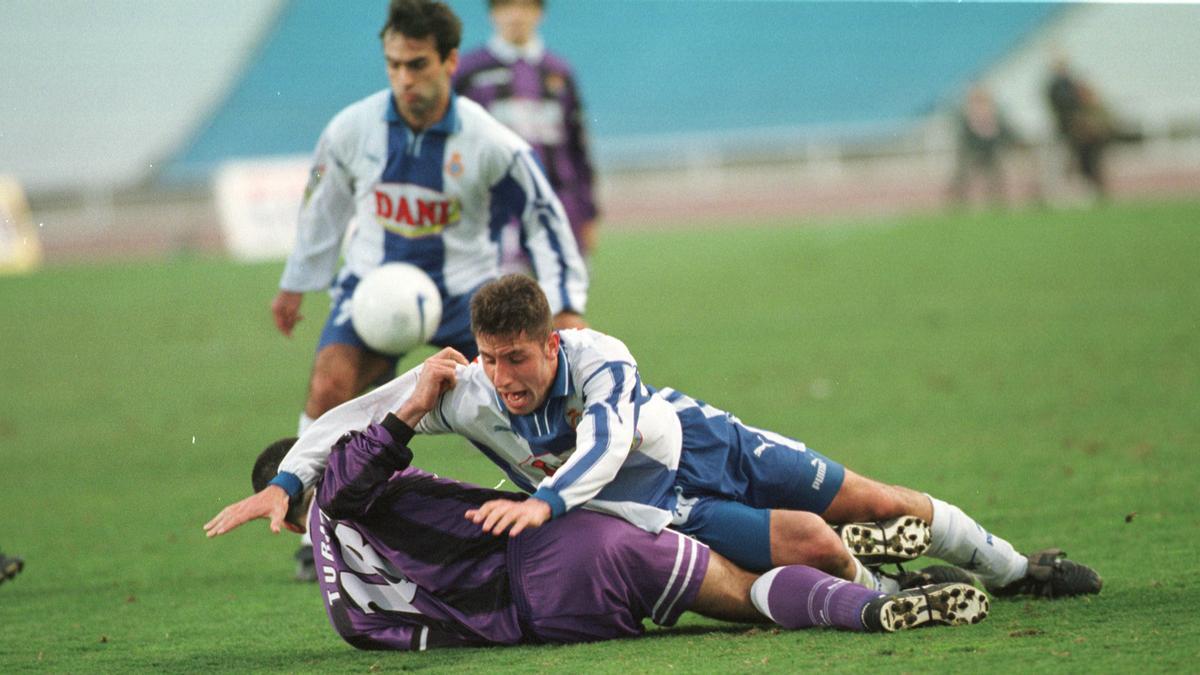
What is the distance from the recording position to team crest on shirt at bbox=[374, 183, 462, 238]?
636 cm

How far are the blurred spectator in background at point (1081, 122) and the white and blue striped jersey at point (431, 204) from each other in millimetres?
18894

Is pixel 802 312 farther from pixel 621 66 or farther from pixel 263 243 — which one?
pixel 621 66

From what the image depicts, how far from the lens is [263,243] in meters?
23.2


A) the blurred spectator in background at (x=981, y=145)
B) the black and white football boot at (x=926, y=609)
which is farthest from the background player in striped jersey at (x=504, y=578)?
the blurred spectator in background at (x=981, y=145)

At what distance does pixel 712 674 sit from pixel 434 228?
2988 millimetres

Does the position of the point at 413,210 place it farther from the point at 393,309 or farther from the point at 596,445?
the point at 596,445

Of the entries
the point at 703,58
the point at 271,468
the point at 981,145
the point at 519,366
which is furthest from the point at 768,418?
the point at 703,58

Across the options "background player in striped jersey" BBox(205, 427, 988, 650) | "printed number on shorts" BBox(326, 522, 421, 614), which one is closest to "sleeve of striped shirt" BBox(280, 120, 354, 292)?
"background player in striped jersey" BBox(205, 427, 988, 650)

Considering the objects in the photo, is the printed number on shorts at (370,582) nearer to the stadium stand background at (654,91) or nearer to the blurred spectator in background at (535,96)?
the blurred spectator in background at (535,96)

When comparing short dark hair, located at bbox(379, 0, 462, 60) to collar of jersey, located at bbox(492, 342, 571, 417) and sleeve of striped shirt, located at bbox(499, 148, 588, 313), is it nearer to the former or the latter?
sleeve of striped shirt, located at bbox(499, 148, 588, 313)

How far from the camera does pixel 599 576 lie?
443 cm

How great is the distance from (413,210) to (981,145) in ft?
64.0

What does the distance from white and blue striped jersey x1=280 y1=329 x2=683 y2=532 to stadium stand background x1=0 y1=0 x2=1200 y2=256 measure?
22435 millimetres

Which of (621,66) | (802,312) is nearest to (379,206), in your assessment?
(802,312)
